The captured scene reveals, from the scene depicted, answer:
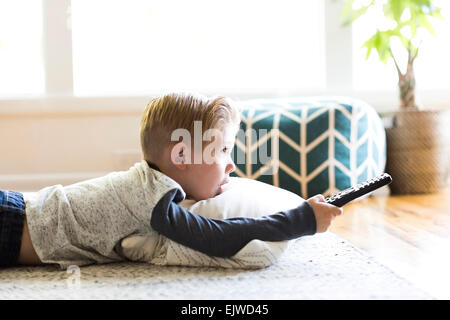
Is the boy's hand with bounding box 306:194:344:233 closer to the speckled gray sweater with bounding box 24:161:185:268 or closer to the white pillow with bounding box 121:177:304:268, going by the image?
the white pillow with bounding box 121:177:304:268

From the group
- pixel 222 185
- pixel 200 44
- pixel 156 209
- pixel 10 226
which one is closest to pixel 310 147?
pixel 222 185

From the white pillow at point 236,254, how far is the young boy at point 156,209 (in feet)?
0.06

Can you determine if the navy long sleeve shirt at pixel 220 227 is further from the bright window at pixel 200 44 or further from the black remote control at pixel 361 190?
the bright window at pixel 200 44

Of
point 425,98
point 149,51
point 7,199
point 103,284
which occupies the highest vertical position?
point 149,51

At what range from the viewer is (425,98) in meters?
2.45

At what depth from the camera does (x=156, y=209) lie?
101 cm

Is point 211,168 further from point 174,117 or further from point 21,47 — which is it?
point 21,47

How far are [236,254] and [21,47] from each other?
1.83 metres

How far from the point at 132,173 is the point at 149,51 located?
5.07 feet

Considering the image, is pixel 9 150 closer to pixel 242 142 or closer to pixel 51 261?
pixel 242 142

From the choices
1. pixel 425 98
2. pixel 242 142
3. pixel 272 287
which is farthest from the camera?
pixel 425 98

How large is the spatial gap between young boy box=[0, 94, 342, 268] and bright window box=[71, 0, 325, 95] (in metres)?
1.44
